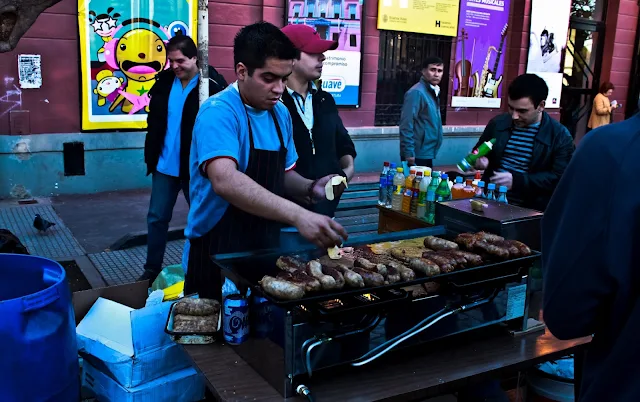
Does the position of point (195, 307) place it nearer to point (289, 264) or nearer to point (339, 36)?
point (289, 264)

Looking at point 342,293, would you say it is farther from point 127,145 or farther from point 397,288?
point 127,145

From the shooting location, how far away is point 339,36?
381 inches

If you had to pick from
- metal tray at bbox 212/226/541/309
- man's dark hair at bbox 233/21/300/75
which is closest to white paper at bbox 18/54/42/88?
man's dark hair at bbox 233/21/300/75

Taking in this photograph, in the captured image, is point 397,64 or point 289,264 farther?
point 397,64

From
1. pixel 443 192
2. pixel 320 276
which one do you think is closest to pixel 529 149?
pixel 443 192

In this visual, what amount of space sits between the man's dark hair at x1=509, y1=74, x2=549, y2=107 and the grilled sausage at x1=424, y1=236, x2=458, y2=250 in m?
1.75

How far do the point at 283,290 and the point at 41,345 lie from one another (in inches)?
36.1

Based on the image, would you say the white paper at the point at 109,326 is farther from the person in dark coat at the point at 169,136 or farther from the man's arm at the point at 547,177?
the man's arm at the point at 547,177

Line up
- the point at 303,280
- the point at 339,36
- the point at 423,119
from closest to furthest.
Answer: the point at 303,280, the point at 423,119, the point at 339,36

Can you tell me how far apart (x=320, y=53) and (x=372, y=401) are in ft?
8.58

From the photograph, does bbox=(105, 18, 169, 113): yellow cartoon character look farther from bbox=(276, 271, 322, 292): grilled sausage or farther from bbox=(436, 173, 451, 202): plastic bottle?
bbox=(276, 271, 322, 292): grilled sausage

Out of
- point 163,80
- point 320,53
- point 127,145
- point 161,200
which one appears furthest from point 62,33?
point 320,53

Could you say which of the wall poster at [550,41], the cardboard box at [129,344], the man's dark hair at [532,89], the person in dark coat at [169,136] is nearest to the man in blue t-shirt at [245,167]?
the cardboard box at [129,344]

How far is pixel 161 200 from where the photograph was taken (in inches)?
192
